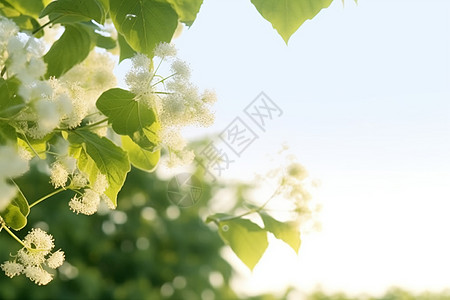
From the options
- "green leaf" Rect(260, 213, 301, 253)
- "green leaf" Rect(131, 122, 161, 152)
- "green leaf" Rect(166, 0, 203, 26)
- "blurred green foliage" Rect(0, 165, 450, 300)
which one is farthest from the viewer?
"blurred green foliage" Rect(0, 165, 450, 300)

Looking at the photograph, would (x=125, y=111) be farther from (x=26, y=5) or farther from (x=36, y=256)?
(x=26, y=5)

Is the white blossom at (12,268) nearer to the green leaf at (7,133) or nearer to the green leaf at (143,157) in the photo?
the green leaf at (7,133)

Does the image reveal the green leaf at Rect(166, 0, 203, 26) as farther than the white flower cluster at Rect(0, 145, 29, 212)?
Yes

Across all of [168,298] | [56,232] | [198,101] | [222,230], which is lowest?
[168,298]

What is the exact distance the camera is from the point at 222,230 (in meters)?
1.16

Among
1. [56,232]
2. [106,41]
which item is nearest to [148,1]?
[106,41]

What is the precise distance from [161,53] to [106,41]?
403 millimetres

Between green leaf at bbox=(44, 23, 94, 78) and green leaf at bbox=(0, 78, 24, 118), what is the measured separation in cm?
24

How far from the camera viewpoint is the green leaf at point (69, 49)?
962mm

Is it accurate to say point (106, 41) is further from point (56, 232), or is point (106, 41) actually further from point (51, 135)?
point (56, 232)

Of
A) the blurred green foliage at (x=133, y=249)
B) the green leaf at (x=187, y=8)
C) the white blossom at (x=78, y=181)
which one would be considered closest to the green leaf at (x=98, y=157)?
the white blossom at (x=78, y=181)

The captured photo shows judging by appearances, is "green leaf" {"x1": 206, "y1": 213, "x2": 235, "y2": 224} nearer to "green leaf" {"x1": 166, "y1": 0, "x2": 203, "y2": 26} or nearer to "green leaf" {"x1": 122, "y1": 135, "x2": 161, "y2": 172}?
"green leaf" {"x1": 122, "y1": 135, "x2": 161, "y2": 172}

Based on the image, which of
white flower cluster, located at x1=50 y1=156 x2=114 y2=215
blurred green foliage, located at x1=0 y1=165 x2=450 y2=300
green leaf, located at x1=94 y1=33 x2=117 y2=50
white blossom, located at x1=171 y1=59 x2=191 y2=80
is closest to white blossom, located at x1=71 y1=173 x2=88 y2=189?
white flower cluster, located at x1=50 y1=156 x2=114 y2=215

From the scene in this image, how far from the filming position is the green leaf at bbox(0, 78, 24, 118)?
0.66 meters
